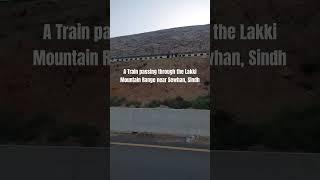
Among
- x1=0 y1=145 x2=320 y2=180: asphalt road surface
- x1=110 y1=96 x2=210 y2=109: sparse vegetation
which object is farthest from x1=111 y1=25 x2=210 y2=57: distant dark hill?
x1=0 y1=145 x2=320 y2=180: asphalt road surface

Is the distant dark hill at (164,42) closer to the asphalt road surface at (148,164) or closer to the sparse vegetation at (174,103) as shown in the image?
the sparse vegetation at (174,103)

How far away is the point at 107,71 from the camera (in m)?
12.7

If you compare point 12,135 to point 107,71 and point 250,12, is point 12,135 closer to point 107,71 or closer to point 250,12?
point 107,71

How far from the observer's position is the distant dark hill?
50.5 metres

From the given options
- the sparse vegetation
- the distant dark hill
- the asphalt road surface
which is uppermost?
the distant dark hill

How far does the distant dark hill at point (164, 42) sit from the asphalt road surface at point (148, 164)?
1472 inches

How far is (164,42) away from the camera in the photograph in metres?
54.0

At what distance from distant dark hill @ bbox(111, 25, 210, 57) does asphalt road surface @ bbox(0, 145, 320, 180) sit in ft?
123

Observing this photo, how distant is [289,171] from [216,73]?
11.8 feet

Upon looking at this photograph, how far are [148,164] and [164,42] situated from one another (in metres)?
44.6

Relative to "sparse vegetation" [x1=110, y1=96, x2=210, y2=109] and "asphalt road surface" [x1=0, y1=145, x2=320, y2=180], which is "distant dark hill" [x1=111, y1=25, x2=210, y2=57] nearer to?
"sparse vegetation" [x1=110, y1=96, x2=210, y2=109]

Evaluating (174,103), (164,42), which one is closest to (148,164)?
(174,103)

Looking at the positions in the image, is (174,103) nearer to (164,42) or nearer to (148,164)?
(164,42)

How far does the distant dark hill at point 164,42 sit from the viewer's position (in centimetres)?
5050
